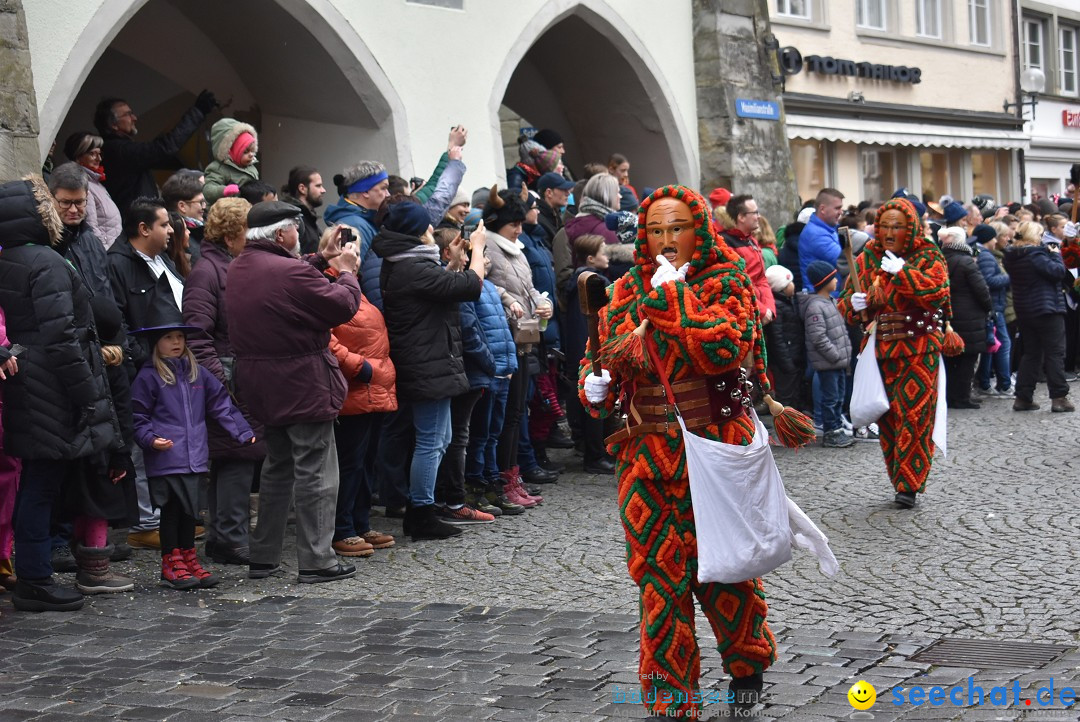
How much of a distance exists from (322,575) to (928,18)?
63.5 feet

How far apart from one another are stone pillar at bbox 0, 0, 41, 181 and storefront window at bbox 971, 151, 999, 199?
19.9 meters

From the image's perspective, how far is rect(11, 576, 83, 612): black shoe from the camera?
6980 mm

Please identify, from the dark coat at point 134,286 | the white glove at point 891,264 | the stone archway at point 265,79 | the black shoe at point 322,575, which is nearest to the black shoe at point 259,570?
the black shoe at point 322,575

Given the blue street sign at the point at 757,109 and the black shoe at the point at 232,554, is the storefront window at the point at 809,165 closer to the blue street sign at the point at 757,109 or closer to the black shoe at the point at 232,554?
the blue street sign at the point at 757,109

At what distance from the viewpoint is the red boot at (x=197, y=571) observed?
7.45m

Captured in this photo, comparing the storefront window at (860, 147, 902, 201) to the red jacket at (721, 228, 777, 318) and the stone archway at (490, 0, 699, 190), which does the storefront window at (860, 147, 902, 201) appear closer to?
the stone archway at (490, 0, 699, 190)

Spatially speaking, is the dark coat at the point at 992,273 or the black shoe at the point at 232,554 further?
the dark coat at the point at 992,273

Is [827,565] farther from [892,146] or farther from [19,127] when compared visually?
[892,146]

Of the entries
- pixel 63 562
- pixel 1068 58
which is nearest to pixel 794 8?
pixel 1068 58

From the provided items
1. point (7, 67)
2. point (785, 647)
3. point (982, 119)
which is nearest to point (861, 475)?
point (785, 647)

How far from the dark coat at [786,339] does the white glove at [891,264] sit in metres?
2.97

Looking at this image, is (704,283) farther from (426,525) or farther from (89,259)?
(89,259)

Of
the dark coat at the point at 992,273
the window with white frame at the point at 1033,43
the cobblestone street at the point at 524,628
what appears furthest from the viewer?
the window with white frame at the point at 1033,43

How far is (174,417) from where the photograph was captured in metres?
7.56
